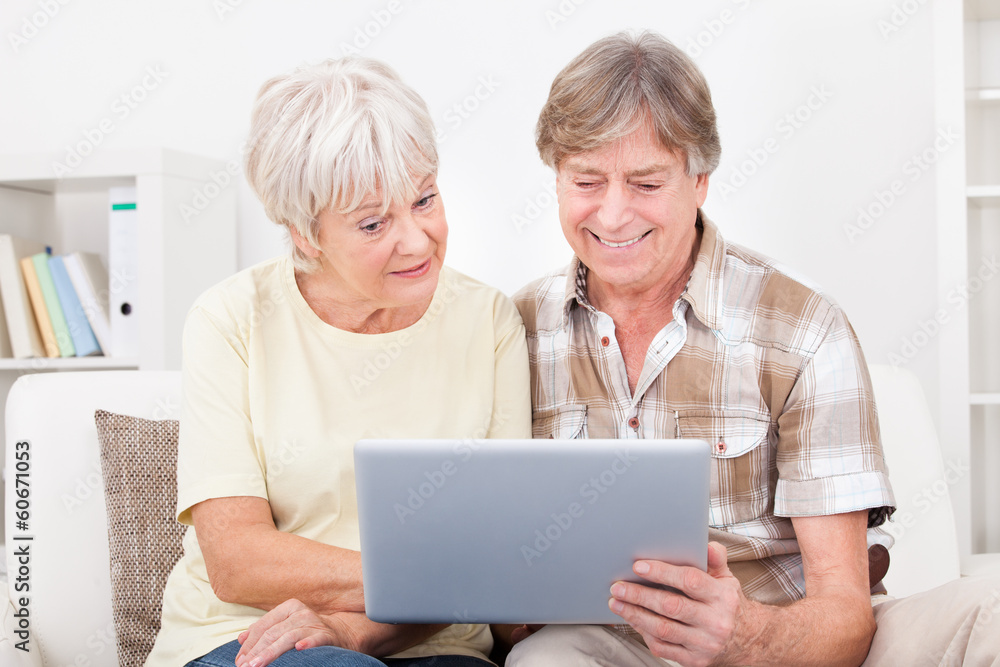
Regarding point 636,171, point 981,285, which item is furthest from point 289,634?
point 981,285

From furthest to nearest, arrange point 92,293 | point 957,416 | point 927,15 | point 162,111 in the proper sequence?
point 162,111 → point 92,293 → point 927,15 → point 957,416

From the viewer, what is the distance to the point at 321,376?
1361mm

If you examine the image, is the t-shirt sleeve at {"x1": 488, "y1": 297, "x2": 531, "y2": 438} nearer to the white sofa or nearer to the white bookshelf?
the white sofa

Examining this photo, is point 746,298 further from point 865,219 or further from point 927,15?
point 927,15

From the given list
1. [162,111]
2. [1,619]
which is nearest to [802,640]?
[1,619]

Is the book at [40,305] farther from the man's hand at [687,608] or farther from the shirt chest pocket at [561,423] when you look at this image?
the man's hand at [687,608]

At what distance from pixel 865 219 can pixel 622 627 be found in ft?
4.45

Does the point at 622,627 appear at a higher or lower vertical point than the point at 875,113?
lower

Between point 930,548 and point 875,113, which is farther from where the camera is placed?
point 875,113

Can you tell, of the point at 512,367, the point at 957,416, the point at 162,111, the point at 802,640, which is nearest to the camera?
the point at 802,640

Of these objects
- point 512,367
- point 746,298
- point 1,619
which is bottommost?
point 1,619

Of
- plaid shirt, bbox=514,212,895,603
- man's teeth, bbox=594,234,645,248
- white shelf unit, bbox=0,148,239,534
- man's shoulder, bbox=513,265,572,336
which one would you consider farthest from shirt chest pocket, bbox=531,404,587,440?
white shelf unit, bbox=0,148,239,534

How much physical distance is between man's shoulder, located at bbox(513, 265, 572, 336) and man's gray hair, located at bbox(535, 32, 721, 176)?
26 centimetres

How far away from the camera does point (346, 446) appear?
1.31 meters
